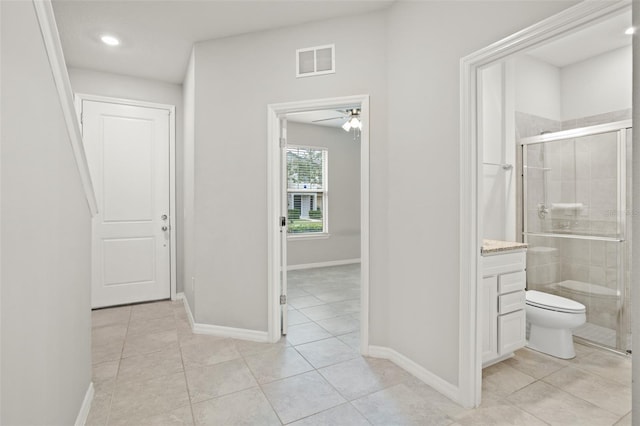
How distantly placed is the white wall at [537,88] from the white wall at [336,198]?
3.60 m

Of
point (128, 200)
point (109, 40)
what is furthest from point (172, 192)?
point (109, 40)

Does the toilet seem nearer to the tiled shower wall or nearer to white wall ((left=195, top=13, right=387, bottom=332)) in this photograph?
the tiled shower wall

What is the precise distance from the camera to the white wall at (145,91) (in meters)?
3.70

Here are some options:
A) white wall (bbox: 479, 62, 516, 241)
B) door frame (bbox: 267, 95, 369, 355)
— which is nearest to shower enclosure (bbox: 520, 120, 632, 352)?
white wall (bbox: 479, 62, 516, 241)

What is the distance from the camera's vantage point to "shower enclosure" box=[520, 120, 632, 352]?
2.81m

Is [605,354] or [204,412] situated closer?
[204,412]

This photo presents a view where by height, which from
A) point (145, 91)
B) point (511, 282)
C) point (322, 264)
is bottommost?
point (322, 264)

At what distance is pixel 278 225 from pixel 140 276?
87.3 inches

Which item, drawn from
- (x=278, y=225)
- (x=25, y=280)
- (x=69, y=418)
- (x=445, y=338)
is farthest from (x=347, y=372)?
(x=25, y=280)

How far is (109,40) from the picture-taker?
121 inches

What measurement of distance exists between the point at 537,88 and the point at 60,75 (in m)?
3.90

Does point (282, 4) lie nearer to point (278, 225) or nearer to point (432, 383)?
point (278, 225)

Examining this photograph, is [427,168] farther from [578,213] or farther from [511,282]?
[578,213]

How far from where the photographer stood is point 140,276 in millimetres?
3998
